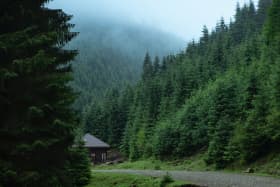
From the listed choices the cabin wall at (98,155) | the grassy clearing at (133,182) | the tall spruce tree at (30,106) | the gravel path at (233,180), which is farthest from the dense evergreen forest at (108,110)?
the gravel path at (233,180)

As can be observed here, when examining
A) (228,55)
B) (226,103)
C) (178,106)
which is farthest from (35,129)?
(228,55)

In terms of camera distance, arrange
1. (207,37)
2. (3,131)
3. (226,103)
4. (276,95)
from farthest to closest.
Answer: (207,37) < (226,103) < (276,95) < (3,131)

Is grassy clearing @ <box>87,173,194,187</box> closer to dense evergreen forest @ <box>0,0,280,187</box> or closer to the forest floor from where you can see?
the forest floor

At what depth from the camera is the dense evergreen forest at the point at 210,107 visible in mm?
32531

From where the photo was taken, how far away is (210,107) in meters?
48.8

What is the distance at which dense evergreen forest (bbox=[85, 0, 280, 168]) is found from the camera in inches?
1281

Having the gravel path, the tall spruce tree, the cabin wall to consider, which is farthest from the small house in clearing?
the tall spruce tree

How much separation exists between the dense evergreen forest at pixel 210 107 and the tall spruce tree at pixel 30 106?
21.6 m

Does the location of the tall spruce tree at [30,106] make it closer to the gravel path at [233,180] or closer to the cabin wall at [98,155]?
the gravel path at [233,180]

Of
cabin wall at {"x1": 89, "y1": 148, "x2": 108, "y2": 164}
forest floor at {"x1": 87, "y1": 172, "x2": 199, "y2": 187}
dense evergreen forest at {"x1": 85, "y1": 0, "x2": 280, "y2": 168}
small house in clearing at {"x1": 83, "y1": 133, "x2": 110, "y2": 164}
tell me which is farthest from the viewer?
cabin wall at {"x1": 89, "y1": 148, "x2": 108, "y2": 164}

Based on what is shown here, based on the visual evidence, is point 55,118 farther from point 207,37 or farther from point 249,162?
point 207,37

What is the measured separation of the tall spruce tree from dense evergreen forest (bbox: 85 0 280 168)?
70.8ft

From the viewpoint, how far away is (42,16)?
1137 centimetres

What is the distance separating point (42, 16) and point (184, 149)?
1630 inches
